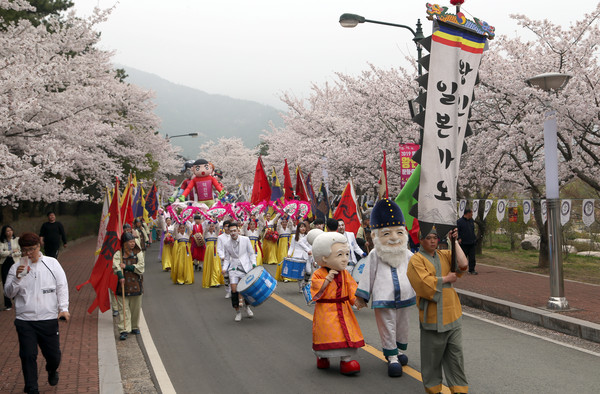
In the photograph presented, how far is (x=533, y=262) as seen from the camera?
1911cm

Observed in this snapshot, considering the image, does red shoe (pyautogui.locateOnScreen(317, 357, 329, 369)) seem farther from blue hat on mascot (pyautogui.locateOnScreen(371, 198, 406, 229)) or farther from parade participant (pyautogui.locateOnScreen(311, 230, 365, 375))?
blue hat on mascot (pyautogui.locateOnScreen(371, 198, 406, 229))

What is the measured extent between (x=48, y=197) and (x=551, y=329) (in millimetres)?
11847

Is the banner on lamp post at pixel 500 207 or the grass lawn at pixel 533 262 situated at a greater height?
the banner on lamp post at pixel 500 207

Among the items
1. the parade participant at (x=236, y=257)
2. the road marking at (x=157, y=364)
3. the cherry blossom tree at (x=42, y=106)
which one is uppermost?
the cherry blossom tree at (x=42, y=106)

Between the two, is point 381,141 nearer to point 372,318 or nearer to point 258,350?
point 372,318

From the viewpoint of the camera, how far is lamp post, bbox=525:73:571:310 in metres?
9.97

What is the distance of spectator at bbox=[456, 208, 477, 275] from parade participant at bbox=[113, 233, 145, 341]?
942 centimetres

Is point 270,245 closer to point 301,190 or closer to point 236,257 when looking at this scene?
point 301,190

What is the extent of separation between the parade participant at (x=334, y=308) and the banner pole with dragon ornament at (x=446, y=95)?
123cm

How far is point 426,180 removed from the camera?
5820mm

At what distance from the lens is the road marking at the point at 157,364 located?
21.3 feet

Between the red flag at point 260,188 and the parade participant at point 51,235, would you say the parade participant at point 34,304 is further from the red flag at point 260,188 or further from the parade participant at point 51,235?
the red flag at point 260,188

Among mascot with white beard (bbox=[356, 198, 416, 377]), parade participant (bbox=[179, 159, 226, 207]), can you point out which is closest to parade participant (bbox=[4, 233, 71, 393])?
mascot with white beard (bbox=[356, 198, 416, 377])

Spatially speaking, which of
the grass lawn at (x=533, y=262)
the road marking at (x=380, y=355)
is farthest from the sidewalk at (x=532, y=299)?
the road marking at (x=380, y=355)
